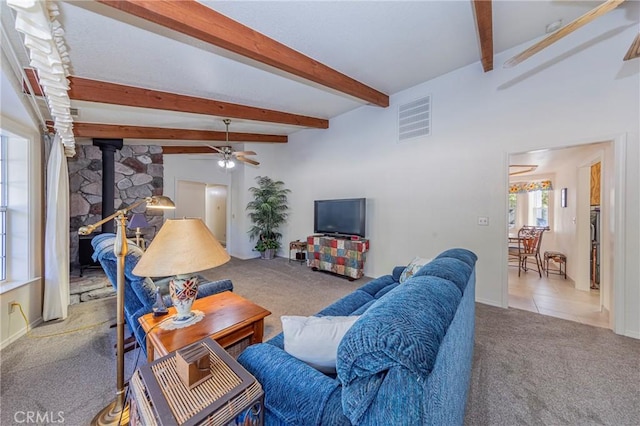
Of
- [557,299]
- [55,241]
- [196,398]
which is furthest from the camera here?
[557,299]

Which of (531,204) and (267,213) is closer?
(267,213)

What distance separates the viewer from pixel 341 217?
4723mm

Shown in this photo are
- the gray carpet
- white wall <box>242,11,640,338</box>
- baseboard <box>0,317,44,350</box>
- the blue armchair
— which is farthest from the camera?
white wall <box>242,11,640,338</box>

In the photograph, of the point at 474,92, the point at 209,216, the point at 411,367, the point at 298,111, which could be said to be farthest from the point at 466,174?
the point at 209,216

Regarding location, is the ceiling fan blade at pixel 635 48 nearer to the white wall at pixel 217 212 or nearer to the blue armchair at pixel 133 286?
the blue armchair at pixel 133 286

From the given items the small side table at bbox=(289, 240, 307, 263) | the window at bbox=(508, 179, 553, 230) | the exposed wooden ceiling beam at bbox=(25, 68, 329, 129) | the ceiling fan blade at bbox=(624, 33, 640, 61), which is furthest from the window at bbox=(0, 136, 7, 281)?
the window at bbox=(508, 179, 553, 230)

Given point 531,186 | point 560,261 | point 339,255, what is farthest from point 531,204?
point 339,255

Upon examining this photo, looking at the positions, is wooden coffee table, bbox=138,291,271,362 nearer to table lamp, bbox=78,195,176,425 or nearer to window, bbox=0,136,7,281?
table lamp, bbox=78,195,176,425

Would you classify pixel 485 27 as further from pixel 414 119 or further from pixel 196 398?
pixel 196 398

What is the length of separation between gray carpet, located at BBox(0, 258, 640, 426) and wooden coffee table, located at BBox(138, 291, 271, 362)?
2.53 feet

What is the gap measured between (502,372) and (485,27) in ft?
9.89

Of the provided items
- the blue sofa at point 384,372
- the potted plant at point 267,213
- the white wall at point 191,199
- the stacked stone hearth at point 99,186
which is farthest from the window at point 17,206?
the white wall at point 191,199

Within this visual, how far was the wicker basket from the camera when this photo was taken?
713 millimetres

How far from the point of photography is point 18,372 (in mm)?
1899
